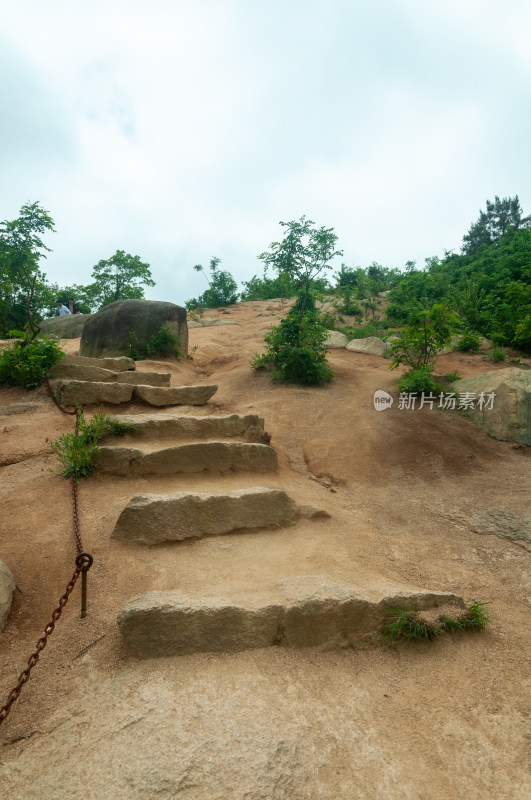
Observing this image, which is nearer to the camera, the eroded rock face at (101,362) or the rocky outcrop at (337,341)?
the eroded rock face at (101,362)

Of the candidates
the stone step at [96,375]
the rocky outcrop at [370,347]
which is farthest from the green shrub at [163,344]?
the rocky outcrop at [370,347]

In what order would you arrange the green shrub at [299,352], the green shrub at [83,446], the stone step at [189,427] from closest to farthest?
the green shrub at [83,446]
the stone step at [189,427]
the green shrub at [299,352]

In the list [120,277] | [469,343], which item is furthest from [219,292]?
[469,343]

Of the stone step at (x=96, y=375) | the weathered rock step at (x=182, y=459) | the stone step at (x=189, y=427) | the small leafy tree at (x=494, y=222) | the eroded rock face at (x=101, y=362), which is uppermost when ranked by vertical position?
the small leafy tree at (x=494, y=222)

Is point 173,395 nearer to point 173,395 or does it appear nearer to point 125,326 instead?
point 173,395

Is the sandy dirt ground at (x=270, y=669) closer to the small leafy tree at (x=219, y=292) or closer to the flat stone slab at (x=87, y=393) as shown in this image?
the flat stone slab at (x=87, y=393)

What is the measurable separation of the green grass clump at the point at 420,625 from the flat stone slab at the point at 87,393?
452 centimetres

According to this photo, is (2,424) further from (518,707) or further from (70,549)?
(518,707)

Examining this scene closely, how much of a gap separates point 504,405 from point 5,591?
6630mm

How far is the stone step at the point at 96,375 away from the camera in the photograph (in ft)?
21.6

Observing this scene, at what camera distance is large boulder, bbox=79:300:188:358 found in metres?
10.0

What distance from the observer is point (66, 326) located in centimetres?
1565

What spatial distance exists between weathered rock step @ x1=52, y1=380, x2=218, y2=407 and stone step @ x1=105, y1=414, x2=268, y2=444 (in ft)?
2.98

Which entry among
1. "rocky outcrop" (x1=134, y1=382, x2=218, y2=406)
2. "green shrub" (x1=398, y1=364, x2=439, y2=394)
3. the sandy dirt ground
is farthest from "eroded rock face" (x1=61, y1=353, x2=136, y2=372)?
"green shrub" (x1=398, y1=364, x2=439, y2=394)
